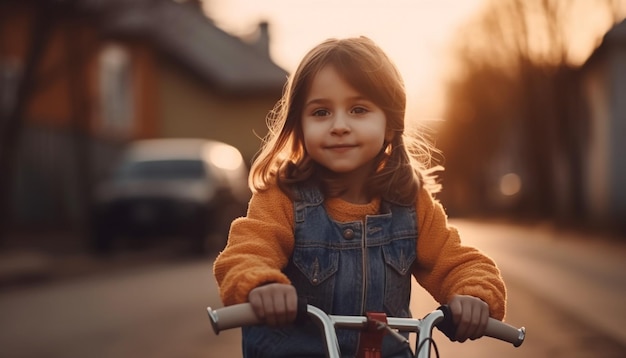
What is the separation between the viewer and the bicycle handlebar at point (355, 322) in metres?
2.71

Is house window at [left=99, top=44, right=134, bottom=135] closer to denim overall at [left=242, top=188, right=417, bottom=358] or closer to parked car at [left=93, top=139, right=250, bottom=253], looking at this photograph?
parked car at [left=93, top=139, right=250, bottom=253]

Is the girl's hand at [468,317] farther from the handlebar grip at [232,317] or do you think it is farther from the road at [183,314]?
the road at [183,314]

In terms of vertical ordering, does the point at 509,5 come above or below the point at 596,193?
above

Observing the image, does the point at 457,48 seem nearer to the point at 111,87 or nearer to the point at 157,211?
the point at 111,87

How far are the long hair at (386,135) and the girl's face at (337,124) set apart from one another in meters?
0.03

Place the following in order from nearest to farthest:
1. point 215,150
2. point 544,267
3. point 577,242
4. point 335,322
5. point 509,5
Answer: point 335,322, point 544,267, point 215,150, point 577,242, point 509,5

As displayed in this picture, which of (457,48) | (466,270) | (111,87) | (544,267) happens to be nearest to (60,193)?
(111,87)

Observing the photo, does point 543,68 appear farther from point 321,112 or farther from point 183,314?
point 321,112

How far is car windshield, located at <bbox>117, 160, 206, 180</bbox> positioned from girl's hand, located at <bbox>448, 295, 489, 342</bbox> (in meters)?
16.9

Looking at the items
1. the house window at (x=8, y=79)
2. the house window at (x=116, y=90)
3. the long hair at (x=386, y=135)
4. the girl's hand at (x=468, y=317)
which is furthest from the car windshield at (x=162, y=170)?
the girl's hand at (x=468, y=317)

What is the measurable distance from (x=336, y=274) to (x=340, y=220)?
17 cm

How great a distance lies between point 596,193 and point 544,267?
2218 centimetres

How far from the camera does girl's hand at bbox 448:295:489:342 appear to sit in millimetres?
2910

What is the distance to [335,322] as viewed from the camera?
2.79 meters
